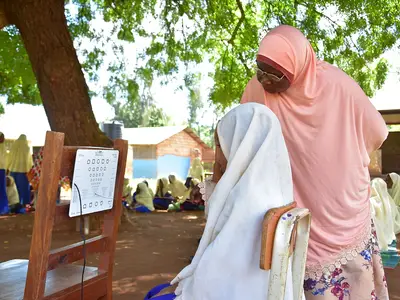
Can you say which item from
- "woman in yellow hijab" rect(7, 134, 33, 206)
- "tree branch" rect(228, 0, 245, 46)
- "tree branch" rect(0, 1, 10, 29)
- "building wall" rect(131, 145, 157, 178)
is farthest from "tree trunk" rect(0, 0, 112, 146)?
"building wall" rect(131, 145, 157, 178)

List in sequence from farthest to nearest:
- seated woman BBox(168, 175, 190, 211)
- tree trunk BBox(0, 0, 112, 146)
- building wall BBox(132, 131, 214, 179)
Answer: building wall BBox(132, 131, 214, 179), seated woman BBox(168, 175, 190, 211), tree trunk BBox(0, 0, 112, 146)

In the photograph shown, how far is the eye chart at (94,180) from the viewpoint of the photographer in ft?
6.45

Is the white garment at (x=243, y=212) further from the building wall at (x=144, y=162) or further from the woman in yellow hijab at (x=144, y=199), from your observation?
the building wall at (x=144, y=162)

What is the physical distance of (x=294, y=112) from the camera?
2.08 metres

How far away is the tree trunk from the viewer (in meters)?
6.47

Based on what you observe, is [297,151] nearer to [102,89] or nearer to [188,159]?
[102,89]

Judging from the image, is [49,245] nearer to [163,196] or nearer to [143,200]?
[143,200]

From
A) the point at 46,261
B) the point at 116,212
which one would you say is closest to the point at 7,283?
the point at 46,261

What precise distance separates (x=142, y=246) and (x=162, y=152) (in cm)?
2038

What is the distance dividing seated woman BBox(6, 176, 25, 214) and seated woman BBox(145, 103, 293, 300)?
8.94m

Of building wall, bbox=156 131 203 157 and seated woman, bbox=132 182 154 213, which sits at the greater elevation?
building wall, bbox=156 131 203 157

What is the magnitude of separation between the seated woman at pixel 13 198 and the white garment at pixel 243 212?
894cm

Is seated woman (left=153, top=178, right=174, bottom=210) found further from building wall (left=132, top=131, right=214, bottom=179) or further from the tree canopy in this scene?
building wall (left=132, top=131, right=214, bottom=179)

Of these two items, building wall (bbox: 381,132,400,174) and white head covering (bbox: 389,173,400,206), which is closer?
white head covering (bbox: 389,173,400,206)
